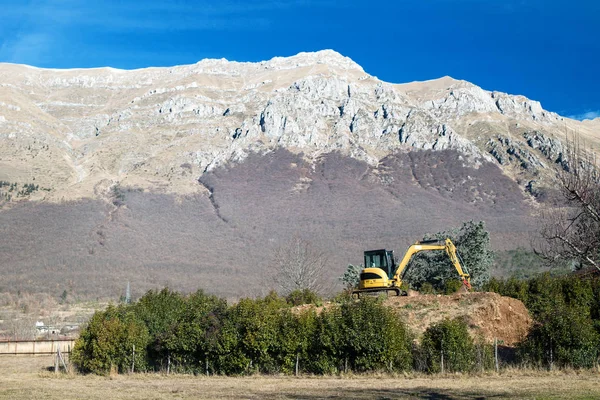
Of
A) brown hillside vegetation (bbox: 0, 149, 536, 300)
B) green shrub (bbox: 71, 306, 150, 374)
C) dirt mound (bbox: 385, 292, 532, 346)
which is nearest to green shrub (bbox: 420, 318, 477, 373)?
dirt mound (bbox: 385, 292, 532, 346)

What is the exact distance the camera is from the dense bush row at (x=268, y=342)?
90.0 feet

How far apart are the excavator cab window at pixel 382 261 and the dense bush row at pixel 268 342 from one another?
490 centimetres

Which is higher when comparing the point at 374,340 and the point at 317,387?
the point at 374,340

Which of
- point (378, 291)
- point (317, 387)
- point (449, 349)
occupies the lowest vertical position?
point (317, 387)

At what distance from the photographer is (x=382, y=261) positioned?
34531 mm

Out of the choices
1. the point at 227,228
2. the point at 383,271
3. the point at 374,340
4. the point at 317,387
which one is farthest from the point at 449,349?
the point at 227,228

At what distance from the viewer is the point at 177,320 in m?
33.3

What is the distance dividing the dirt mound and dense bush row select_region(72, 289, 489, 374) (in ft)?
8.67

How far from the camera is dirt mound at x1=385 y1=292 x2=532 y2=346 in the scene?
31141 mm

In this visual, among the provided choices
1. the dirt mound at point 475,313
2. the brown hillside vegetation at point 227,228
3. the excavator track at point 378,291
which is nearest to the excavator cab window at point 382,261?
the excavator track at point 378,291

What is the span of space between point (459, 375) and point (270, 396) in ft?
29.3

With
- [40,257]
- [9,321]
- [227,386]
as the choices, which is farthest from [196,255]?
[227,386]

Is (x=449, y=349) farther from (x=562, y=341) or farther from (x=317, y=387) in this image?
(x=317, y=387)

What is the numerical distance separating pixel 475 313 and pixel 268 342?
1092cm
